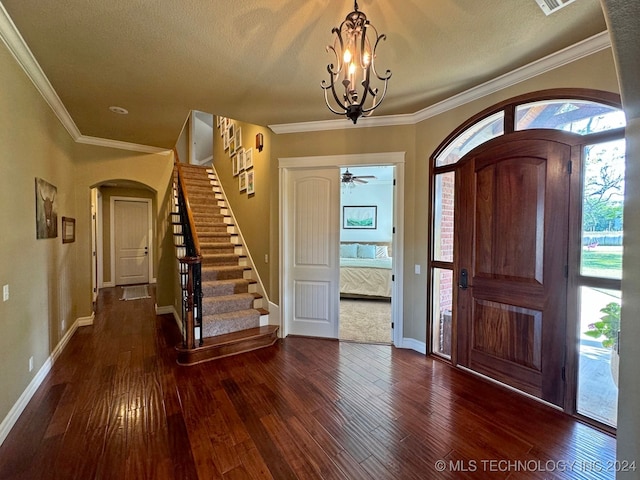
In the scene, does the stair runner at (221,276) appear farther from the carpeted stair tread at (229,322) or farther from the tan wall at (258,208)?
the tan wall at (258,208)

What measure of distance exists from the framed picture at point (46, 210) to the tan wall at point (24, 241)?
8cm

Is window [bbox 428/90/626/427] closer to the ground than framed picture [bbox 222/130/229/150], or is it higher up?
closer to the ground

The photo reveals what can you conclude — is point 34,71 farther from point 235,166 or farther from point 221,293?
point 235,166

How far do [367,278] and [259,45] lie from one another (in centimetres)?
452

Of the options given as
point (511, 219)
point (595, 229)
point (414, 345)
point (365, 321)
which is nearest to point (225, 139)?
point (365, 321)

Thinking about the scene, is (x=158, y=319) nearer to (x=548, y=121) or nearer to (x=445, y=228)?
(x=445, y=228)

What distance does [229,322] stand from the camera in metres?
3.62

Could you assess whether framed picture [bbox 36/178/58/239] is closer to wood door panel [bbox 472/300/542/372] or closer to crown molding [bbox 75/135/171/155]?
crown molding [bbox 75/135/171/155]

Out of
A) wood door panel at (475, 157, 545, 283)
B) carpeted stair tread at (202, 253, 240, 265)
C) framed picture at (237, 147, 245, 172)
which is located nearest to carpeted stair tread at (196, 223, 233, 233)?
carpeted stair tread at (202, 253, 240, 265)

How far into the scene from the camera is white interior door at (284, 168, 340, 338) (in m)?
Result: 3.76

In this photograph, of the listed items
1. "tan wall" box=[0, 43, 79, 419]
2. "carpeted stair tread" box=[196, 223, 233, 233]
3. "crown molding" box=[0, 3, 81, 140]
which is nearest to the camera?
"crown molding" box=[0, 3, 81, 140]

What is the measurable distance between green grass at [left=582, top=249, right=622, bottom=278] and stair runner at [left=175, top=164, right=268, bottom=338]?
3.34 m

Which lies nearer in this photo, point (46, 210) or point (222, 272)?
point (46, 210)

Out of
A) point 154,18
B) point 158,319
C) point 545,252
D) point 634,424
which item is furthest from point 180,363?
point 545,252
